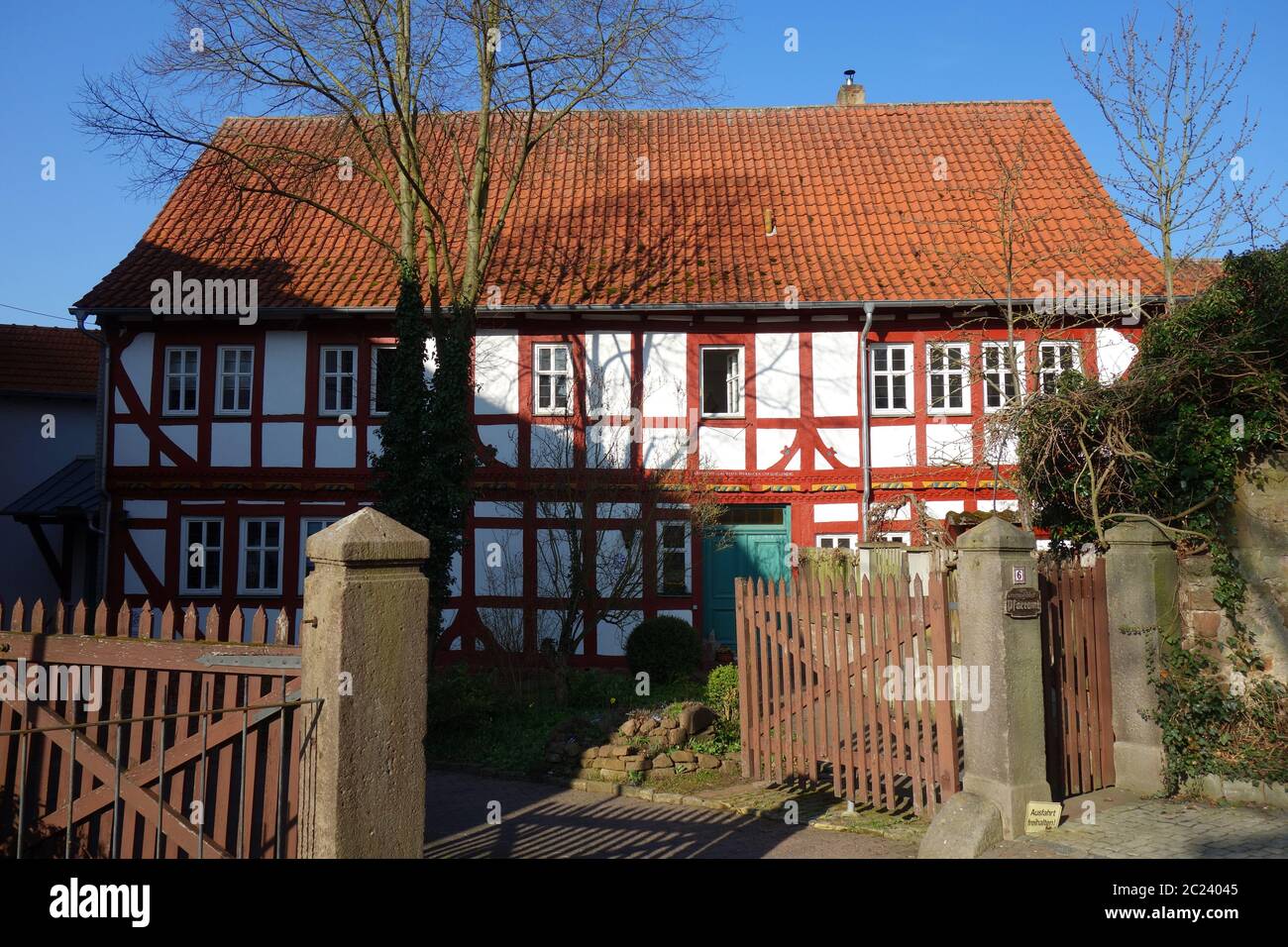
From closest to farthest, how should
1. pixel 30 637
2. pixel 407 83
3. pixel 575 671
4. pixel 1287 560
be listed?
1. pixel 30 637
2. pixel 1287 560
3. pixel 407 83
4. pixel 575 671

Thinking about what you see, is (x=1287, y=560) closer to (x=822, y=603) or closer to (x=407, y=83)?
(x=822, y=603)

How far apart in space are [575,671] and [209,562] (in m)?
6.83

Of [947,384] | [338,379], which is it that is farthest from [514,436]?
[947,384]

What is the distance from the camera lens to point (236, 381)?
15.9m

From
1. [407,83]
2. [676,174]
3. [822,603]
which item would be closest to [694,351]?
[676,174]

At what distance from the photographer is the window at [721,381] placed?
1551cm

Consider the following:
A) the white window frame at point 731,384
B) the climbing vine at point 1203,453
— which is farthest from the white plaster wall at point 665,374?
the climbing vine at point 1203,453

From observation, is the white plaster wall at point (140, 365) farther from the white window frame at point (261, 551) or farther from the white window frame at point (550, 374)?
the white window frame at point (550, 374)

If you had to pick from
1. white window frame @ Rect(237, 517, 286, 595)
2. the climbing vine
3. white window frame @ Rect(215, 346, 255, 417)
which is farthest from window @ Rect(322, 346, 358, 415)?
the climbing vine

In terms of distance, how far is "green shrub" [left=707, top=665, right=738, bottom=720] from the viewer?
10.0m

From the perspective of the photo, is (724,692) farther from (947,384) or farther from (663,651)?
(947,384)

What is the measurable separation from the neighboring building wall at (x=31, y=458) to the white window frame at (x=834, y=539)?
51.5 feet

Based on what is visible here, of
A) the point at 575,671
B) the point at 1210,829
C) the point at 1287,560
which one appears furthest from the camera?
the point at 575,671

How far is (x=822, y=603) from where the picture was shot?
7.87m
